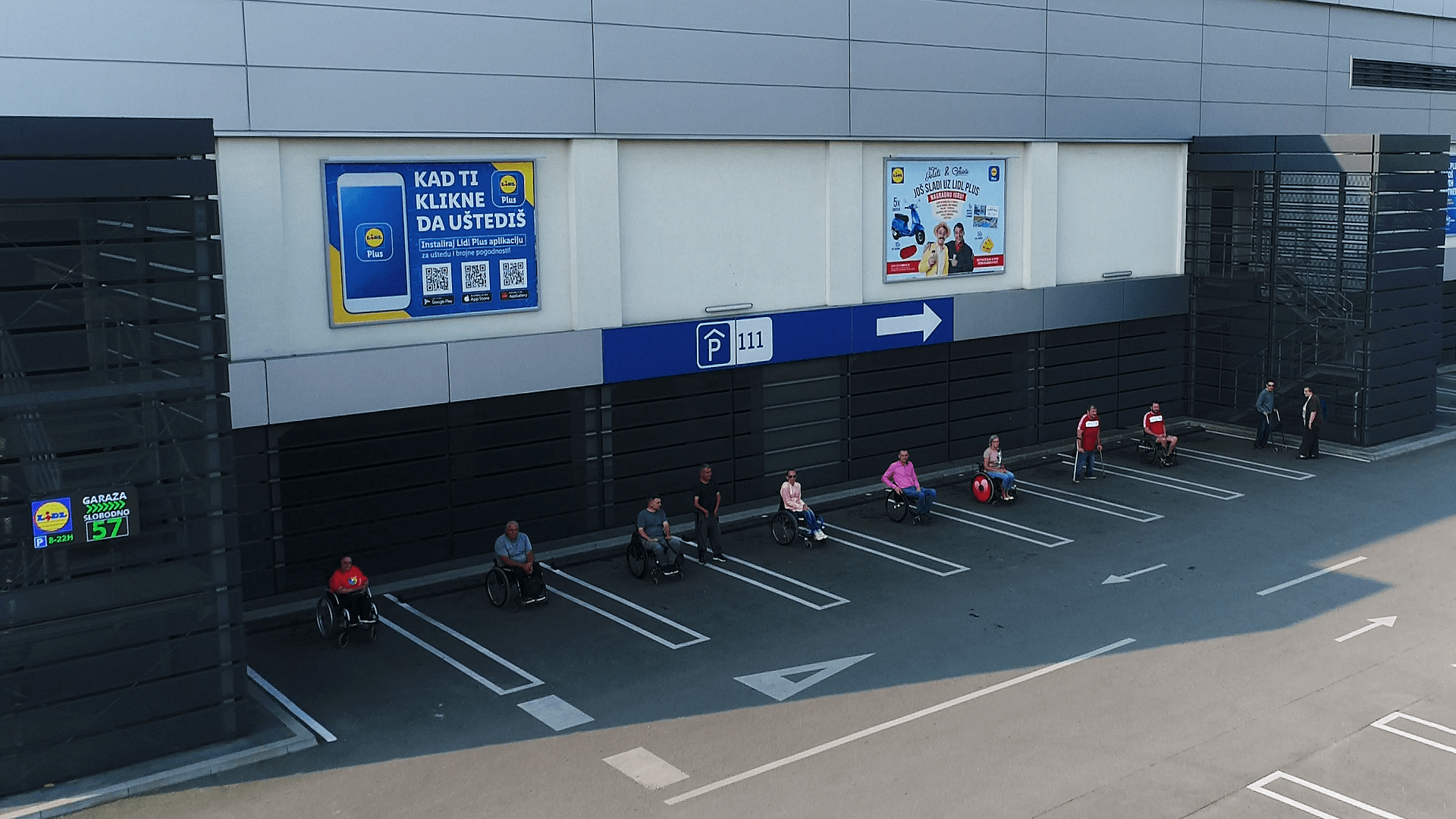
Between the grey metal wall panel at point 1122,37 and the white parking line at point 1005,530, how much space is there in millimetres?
10132

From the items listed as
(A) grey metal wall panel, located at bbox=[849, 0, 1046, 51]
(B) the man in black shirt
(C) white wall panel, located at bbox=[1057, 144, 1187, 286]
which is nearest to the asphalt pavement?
(B) the man in black shirt

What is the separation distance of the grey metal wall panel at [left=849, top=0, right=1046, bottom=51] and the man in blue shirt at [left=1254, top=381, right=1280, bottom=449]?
8854mm

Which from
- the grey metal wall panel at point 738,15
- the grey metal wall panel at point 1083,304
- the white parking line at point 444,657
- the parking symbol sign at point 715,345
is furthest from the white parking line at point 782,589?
the grey metal wall panel at point 1083,304

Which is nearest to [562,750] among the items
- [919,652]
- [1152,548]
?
[919,652]

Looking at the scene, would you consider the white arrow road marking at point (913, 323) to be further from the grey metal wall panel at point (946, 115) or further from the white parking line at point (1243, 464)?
the white parking line at point (1243, 464)

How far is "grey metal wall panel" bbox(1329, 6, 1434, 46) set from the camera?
33.8 meters

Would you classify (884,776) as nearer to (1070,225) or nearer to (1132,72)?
(1070,225)

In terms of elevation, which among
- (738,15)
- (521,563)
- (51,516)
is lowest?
(521,563)

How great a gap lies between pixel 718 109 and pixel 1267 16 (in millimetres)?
16484

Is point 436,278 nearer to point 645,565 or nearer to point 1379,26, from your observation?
point 645,565

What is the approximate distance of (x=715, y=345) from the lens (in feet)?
77.4

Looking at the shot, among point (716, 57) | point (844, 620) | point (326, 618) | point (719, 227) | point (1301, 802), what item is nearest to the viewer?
point (1301, 802)

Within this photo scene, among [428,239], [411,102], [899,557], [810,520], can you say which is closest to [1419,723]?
[899,557]

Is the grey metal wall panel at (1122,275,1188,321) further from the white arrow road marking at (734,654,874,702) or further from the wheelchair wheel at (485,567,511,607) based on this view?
the wheelchair wheel at (485,567,511,607)
